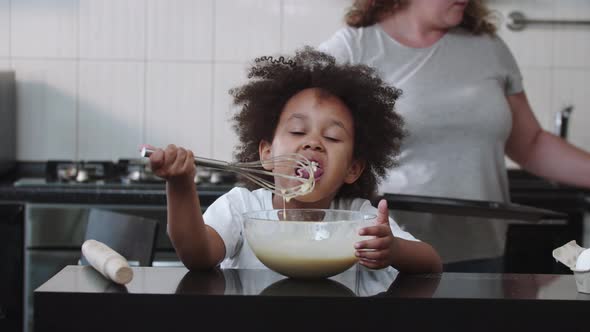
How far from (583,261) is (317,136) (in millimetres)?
517

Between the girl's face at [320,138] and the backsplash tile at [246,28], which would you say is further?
the backsplash tile at [246,28]

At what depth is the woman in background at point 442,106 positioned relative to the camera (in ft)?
6.45

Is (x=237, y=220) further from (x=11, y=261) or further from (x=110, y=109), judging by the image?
(x=110, y=109)

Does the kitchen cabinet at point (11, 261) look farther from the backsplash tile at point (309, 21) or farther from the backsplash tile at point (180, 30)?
the backsplash tile at point (309, 21)

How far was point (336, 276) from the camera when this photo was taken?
1108 millimetres

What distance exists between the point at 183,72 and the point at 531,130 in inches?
58.3

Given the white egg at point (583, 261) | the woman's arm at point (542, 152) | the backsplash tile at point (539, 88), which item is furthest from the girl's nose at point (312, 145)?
the backsplash tile at point (539, 88)

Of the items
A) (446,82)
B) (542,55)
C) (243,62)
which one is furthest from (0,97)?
(542,55)

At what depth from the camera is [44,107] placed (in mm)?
3182

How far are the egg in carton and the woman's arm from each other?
1091 mm

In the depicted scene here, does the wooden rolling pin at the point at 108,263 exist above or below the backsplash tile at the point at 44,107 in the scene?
below

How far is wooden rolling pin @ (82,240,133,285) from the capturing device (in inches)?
38.2

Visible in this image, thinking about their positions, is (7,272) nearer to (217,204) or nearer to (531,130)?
(217,204)

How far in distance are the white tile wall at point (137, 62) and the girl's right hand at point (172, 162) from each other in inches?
84.6
